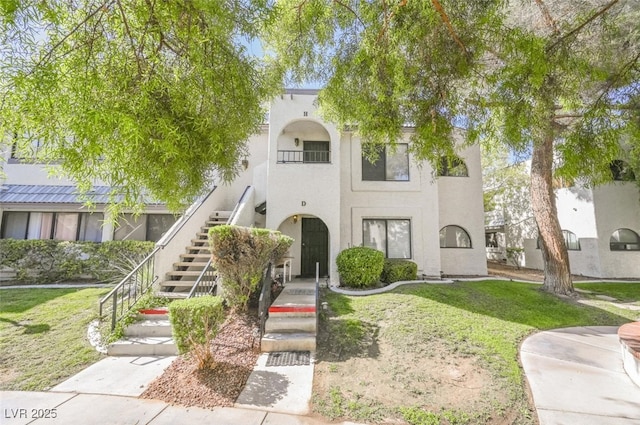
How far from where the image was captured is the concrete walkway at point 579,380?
3887 mm

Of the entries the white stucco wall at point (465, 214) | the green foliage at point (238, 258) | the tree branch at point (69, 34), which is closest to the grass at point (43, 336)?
the green foliage at point (238, 258)

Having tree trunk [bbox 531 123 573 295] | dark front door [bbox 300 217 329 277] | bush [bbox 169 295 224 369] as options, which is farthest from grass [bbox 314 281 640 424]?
dark front door [bbox 300 217 329 277]

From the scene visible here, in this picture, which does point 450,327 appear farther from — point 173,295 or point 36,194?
point 36,194

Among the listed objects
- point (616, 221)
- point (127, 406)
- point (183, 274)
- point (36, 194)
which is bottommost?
point (127, 406)

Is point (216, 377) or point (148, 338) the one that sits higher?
point (148, 338)

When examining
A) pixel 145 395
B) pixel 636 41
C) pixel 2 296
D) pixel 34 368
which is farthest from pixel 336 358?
pixel 2 296

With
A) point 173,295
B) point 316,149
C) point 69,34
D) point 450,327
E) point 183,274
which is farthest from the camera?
point 316,149

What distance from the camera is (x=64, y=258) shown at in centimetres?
1081

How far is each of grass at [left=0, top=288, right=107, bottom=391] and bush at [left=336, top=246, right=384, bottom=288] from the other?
7.13m

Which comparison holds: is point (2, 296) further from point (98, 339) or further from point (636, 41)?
point (636, 41)

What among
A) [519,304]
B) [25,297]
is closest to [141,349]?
[25,297]

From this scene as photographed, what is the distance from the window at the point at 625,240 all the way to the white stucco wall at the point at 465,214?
6.71 meters

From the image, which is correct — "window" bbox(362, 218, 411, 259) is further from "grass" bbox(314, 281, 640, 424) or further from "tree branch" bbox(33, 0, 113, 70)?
"tree branch" bbox(33, 0, 113, 70)

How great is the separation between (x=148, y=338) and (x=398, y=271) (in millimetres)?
8354
